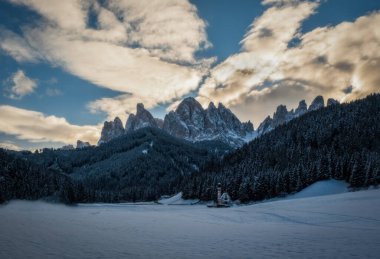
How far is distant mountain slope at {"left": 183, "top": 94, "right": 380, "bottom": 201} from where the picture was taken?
105375mm

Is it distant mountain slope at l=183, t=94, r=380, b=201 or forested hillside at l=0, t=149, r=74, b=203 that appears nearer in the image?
distant mountain slope at l=183, t=94, r=380, b=201

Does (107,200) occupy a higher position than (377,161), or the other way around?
(377,161)

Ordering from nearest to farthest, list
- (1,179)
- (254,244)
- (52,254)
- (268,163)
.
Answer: (52,254) → (254,244) → (1,179) → (268,163)

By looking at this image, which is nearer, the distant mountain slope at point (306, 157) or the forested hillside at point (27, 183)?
the distant mountain slope at point (306, 157)

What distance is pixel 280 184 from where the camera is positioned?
350 ft

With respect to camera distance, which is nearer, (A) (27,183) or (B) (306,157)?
(A) (27,183)

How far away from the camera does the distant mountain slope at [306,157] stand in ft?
346

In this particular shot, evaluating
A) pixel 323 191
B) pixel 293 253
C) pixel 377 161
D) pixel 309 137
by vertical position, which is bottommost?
pixel 293 253

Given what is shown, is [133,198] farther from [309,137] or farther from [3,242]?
[3,242]

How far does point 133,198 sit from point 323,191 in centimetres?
11858

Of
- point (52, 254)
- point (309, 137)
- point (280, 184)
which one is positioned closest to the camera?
point (52, 254)

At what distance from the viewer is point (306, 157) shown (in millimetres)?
129625

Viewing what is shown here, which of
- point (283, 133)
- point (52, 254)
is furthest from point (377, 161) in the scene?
point (52, 254)

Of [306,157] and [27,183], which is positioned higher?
[306,157]
